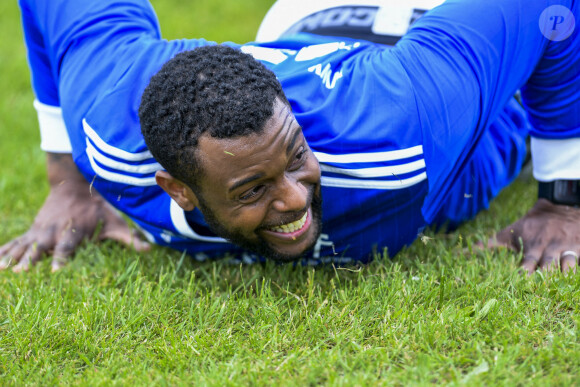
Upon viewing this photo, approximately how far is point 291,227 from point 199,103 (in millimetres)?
687

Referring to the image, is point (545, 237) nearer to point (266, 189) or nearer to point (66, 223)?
point (266, 189)

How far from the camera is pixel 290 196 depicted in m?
2.79

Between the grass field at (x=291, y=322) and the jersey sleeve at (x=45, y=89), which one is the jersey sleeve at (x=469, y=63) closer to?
the grass field at (x=291, y=322)

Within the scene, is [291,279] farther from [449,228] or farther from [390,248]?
[449,228]

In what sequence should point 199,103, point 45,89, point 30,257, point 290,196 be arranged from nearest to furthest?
point 199,103, point 290,196, point 30,257, point 45,89

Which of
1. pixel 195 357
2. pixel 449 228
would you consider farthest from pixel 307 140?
pixel 449 228

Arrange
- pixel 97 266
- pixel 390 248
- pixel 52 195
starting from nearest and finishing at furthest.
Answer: pixel 390 248, pixel 97 266, pixel 52 195

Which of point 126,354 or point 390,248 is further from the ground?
point 390,248

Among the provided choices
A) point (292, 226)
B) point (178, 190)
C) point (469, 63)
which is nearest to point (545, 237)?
point (469, 63)

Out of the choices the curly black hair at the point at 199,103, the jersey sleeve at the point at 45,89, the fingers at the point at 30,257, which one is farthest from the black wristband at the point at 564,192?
the fingers at the point at 30,257

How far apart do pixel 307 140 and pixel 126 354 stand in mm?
1159

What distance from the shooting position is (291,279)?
3400 millimetres

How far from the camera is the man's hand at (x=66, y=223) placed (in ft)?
12.8

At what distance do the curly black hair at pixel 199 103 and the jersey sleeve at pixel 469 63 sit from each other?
0.67 meters
